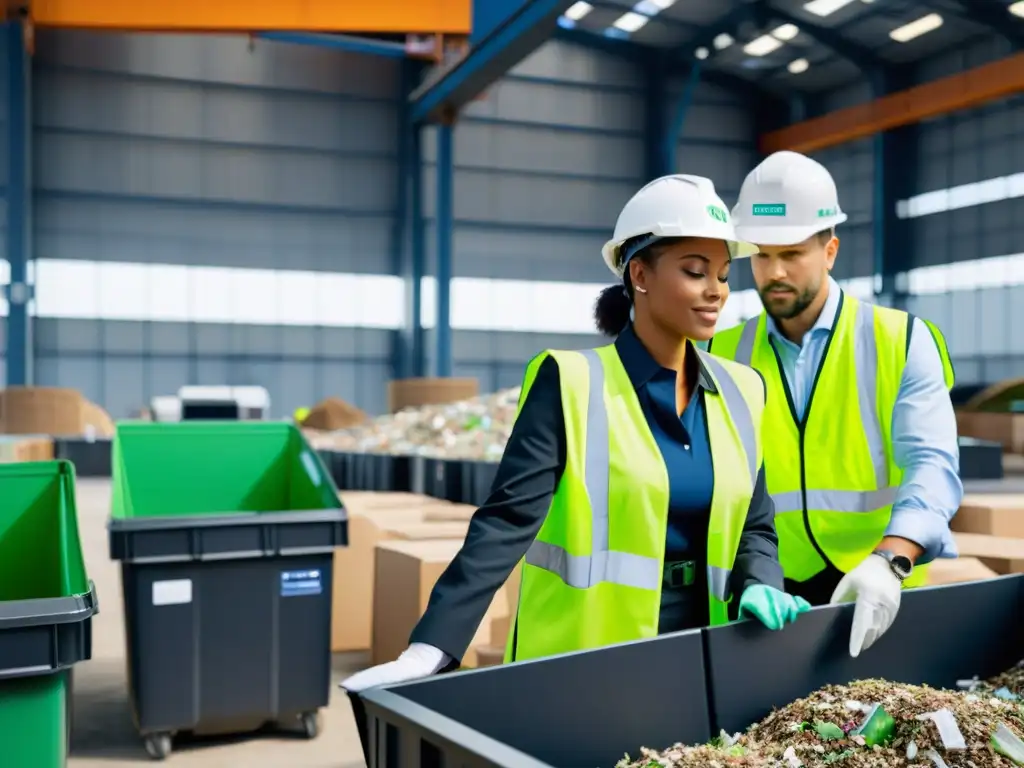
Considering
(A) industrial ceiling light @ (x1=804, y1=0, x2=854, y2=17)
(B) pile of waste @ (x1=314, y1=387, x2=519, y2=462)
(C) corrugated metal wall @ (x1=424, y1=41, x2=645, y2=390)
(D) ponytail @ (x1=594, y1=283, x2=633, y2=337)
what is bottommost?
(B) pile of waste @ (x1=314, y1=387, x2=519, y2=462)

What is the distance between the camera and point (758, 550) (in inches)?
68.7

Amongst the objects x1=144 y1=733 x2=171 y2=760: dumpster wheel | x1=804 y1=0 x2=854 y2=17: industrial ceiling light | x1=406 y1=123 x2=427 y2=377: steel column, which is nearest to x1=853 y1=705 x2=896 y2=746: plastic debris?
x1=144 y1=733 x2=171 y2=760: dumpster wheel

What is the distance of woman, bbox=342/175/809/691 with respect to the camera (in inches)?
61.7

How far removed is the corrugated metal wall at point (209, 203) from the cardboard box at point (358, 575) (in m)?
13.5

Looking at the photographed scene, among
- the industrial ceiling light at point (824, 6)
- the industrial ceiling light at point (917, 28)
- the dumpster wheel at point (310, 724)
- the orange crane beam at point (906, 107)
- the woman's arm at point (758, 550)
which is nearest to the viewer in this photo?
the woman's arm at point (758, 550)

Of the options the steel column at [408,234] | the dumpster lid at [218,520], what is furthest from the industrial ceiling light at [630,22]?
the dumpster lid at [218,520]

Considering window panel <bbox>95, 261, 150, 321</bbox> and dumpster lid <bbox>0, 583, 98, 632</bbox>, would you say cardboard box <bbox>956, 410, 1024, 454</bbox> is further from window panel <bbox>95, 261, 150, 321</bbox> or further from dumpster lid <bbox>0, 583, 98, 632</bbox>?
window panel <bbox>95, 261, 150, 321</bbox>

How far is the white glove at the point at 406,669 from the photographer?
123 centimetres

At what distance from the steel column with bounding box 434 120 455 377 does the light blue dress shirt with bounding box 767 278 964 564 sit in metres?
12.8

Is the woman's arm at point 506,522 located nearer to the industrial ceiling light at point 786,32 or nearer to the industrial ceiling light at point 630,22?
the industrial ceiling light at point 786,32

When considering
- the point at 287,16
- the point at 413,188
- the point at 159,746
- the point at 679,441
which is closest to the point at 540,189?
the point at 413,188

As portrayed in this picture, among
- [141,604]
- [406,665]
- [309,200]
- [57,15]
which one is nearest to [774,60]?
[309,200]

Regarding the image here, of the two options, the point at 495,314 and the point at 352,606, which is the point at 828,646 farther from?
the point at 495,314

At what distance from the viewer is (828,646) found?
1.56 metres
